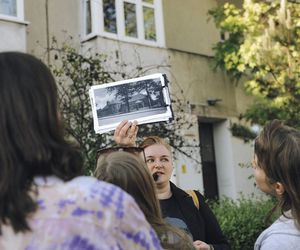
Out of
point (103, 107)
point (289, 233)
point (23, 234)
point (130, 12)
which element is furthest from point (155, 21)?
point (23, 234)

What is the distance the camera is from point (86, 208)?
1.72m

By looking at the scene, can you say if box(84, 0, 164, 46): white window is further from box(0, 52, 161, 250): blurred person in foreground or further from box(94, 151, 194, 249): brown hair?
box(0, 52, 161, 250): blurred person in foreground

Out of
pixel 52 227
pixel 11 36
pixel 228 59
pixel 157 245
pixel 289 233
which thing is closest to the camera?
pixel 52 227

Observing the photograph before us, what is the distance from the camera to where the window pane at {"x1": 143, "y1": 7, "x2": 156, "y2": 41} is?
12297 mm

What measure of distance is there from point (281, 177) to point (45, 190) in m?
1.37

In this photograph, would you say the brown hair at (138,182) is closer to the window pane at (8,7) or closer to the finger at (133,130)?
the finger at (133,130)

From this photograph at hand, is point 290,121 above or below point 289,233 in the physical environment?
above

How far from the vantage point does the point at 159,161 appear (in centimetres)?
380

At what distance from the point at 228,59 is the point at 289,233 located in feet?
30.1

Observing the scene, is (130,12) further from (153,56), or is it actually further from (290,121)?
(290,121)

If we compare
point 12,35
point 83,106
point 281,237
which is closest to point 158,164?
point 281,237

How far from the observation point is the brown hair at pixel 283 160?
2662 mm

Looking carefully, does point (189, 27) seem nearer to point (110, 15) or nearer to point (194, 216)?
point (110, 15)

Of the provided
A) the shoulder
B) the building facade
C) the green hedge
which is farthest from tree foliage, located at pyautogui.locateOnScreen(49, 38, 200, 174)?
the shoulder
